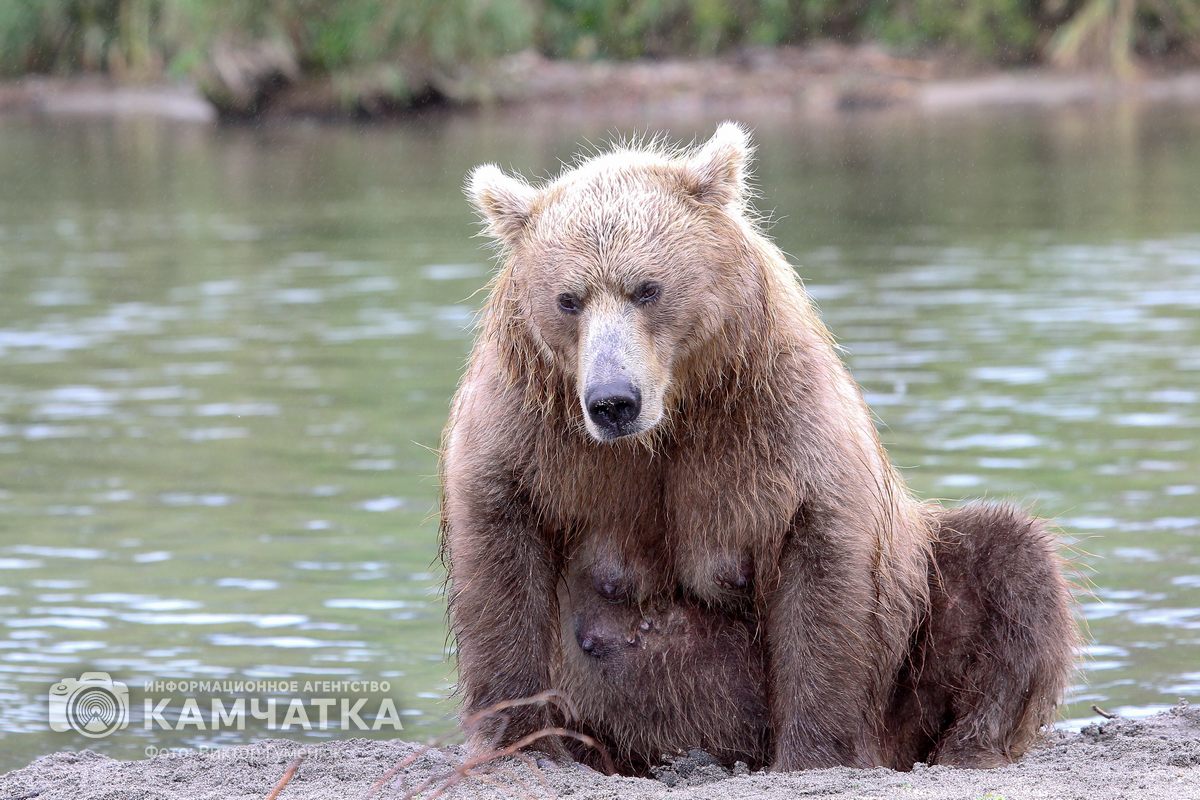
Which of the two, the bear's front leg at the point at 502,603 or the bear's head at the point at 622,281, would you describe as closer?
the bear's head at the point at 622,281

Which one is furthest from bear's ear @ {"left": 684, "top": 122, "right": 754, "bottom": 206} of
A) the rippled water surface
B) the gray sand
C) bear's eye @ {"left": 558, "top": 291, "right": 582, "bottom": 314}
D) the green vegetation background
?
the green vegetation background

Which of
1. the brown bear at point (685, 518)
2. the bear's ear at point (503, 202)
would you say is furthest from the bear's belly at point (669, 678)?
the bear's ear at point (503, 202)

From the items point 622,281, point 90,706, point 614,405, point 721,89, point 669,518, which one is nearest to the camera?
point 614,405

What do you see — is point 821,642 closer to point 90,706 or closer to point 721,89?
point 90,706

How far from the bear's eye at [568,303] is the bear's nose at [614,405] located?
0.35 m

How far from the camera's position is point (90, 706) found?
7398 millimetres

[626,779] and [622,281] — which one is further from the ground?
[622,281]

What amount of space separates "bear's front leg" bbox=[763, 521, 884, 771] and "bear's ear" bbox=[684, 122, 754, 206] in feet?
3.48

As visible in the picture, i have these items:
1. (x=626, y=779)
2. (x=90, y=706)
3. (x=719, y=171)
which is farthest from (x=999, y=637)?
(x=90, y=706)

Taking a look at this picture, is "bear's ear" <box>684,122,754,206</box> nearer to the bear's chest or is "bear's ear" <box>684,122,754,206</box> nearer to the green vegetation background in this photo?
the bear's chest

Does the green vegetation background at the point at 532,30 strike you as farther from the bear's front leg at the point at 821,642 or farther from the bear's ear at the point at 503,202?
the bear's front leg at the point at 821,642

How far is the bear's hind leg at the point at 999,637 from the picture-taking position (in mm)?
5828

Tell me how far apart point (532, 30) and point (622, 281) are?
133ft

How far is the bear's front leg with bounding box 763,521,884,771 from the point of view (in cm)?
547
